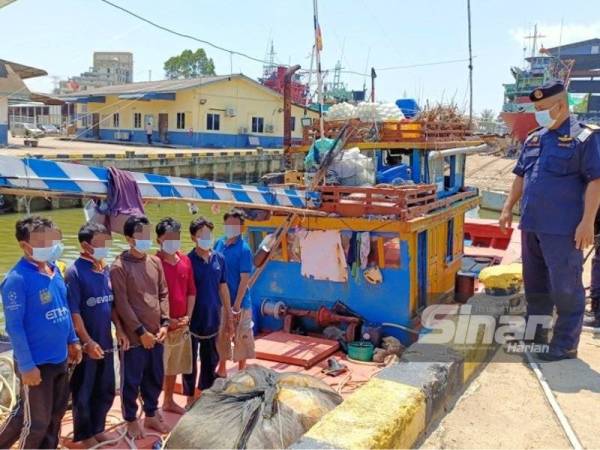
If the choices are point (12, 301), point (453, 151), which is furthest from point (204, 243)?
point (453, 151)

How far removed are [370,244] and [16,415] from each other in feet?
13.2

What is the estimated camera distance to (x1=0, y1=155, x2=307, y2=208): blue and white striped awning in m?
3.56

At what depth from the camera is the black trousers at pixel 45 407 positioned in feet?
12.2

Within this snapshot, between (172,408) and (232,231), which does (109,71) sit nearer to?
(232,231)

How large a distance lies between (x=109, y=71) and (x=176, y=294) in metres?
89.8

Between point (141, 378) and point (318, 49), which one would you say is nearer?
point (141, 378)

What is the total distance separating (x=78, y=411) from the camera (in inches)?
167

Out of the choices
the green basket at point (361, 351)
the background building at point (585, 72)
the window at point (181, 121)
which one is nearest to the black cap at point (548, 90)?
the green basket at point (361, 351)

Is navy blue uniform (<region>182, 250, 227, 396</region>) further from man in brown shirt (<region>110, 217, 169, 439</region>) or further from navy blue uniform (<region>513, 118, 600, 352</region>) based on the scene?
navy blue uniform (<region>513, 118, 600, 352</region>)

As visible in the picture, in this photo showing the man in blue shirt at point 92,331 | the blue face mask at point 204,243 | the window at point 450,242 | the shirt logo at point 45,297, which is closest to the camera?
the shirt logo at point 45,297

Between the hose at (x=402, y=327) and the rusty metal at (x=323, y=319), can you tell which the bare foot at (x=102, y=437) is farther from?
the hose at (x=402, y=327)

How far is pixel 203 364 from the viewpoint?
5.35 m

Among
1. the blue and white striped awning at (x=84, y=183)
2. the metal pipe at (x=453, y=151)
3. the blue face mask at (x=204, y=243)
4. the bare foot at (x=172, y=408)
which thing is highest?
the metal pipe at (x=453, y=151)

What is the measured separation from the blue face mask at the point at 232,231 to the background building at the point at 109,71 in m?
78.1
